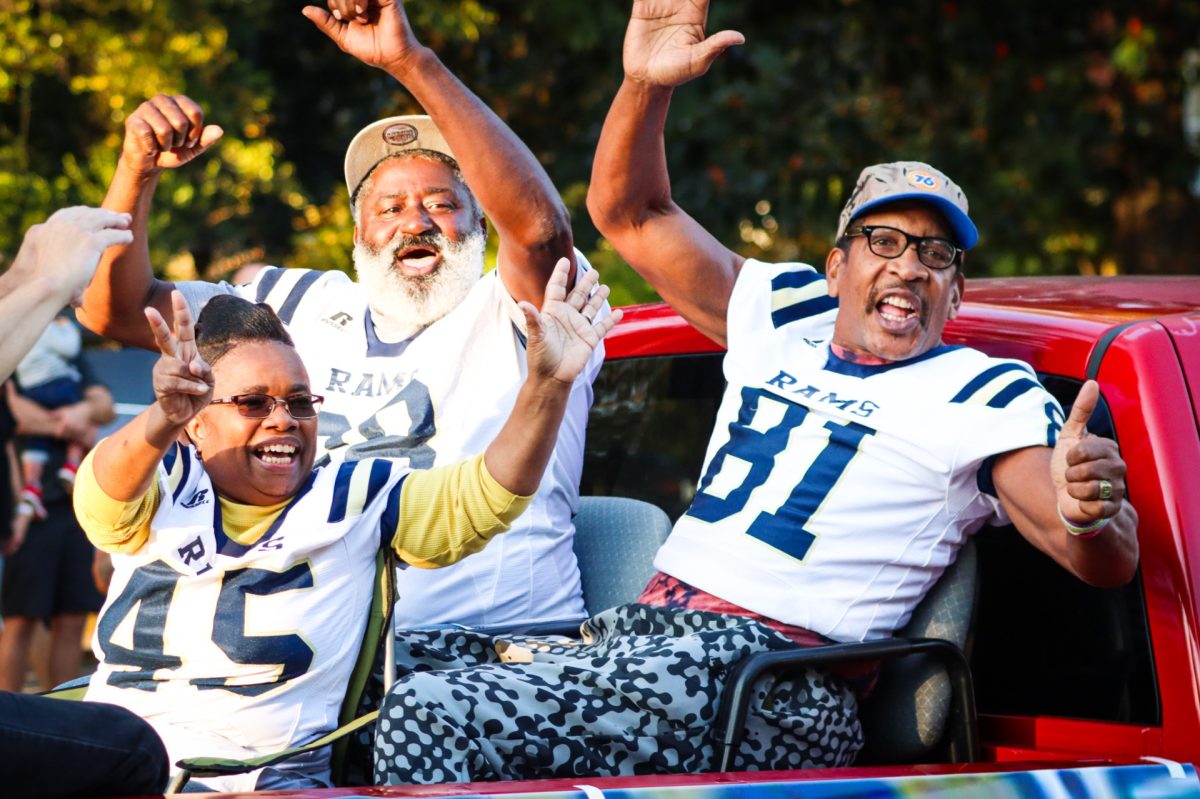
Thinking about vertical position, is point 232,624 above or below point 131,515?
below

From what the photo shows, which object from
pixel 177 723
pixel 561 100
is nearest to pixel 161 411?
pixel 177 723

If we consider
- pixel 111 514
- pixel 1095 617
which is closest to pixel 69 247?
pixel 111 514

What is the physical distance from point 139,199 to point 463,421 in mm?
781

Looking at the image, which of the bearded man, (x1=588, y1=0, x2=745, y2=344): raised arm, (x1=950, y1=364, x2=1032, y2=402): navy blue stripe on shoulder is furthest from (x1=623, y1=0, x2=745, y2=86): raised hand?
(x1=950, y1=364, x2=1032, y2=402): navy blue stripe on shoulder

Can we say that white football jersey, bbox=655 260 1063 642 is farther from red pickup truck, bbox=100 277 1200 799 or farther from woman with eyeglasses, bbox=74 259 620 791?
woman with eyeglasses, bbox=74 259 620 791

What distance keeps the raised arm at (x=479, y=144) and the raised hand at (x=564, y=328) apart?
521mm

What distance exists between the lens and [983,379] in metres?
3.12

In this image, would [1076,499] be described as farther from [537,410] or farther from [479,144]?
[479,144]

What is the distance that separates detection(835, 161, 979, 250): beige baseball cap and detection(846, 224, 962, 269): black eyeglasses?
39 millimetres

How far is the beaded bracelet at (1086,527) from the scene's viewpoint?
8.85 feet

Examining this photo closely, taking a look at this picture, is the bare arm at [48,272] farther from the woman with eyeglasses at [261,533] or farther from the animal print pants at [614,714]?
the animal print pants at [614,714]

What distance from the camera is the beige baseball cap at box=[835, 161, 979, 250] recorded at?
135 inches

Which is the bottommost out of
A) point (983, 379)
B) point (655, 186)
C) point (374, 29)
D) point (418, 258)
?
point (983, 379)

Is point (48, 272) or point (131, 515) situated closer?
point (48, 272)
